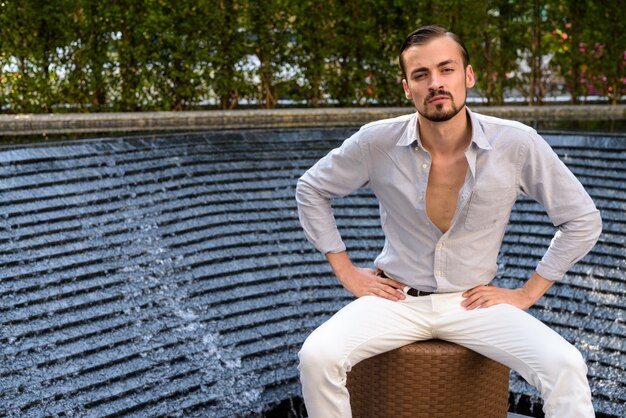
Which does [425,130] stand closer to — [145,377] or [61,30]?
[145,377]

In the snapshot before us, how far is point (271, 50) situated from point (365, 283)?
5.85 metres

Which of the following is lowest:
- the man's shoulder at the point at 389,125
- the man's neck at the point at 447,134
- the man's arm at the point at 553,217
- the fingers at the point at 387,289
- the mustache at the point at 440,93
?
the fingers at the point at 387,289

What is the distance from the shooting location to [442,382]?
385cm

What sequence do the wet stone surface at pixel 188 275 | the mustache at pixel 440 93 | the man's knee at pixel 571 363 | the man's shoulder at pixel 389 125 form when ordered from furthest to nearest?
the wet stone surface at pixel 188 275, the man's shoulder at pixel 389 125, the mustache at pixel 440 93, the man's knee at pixel 571 363

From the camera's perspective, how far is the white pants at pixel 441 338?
3.46 meters

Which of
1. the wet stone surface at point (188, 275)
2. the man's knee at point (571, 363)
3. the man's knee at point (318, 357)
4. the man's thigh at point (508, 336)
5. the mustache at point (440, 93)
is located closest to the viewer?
the man's knee at point (571, 363)

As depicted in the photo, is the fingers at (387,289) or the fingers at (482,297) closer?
the fingers at (482,297)

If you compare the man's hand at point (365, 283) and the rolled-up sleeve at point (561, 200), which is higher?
the rolled-up sleeve at point (561, 200)

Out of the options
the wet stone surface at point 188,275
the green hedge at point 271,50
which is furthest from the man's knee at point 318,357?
the green hedge at point 271,50

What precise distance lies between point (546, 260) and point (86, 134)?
4.93 meters

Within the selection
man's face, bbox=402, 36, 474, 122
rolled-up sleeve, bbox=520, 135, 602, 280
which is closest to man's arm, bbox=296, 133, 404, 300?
man's face, bbox=402, 36, 474, 122

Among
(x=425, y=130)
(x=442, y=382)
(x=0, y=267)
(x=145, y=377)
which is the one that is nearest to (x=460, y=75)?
(x=425, y=130)

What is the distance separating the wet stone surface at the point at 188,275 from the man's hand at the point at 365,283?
1335 mm

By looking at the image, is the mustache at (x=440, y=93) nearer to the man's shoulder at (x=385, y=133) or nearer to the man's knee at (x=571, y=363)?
the man's shoulder at (x=385, y=133)
